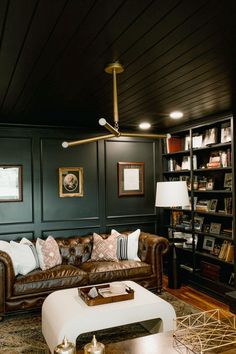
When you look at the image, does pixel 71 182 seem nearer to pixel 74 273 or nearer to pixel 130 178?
pixel 130 178

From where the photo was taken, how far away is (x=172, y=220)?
529cm

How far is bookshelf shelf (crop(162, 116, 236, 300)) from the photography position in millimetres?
4117

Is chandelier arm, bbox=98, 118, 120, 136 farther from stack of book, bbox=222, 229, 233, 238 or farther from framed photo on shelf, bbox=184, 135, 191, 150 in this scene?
framed photo on shelf, bbox=184, 135, 191, 150

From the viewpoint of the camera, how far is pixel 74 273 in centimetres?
388

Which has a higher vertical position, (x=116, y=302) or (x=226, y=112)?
(x=226, y=112)

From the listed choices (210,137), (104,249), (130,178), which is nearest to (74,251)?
(104,249)

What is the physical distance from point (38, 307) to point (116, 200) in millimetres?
2054

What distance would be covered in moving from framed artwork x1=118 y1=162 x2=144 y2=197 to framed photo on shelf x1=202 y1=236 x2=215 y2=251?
1.30 m

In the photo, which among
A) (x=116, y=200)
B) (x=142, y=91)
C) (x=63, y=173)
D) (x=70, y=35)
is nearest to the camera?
(x=70, y=35)

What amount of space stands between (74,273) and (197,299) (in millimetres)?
1652

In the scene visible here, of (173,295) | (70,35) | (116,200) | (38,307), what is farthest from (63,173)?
(70,35)

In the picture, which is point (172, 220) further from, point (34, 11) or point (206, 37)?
point (34, 11)

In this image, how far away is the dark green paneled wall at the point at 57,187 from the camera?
455 cm

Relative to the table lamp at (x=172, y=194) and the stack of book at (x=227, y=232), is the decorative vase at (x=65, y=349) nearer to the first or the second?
the table lamp at (x=172, y=194)
